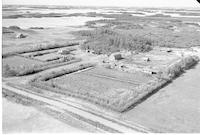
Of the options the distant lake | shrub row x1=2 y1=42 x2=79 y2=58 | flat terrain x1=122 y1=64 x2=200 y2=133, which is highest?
the distant lake

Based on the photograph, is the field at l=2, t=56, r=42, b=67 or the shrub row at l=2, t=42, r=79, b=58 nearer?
the field at l=2, t=56, r=42, b=67

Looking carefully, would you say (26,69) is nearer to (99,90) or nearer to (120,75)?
(99,90)

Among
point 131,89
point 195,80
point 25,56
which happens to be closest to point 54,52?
point 25,56

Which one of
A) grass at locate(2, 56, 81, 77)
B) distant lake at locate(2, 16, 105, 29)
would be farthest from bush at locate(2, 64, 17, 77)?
distant lake at locate(2, 16, 105, 29)

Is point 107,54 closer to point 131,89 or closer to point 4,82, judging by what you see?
point 131,89

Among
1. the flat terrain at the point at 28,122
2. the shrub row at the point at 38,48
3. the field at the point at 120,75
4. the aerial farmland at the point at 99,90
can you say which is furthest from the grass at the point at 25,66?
the flat terrain at the point at 28,122

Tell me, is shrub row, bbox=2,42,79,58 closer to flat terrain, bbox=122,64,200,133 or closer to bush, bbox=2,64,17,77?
bush, bbox=2,64,17,77

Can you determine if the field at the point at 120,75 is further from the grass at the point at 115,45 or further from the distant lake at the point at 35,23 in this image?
the distant lake at the point at 35,23
